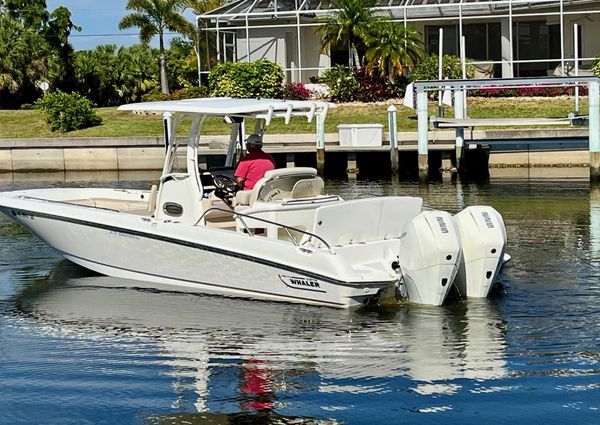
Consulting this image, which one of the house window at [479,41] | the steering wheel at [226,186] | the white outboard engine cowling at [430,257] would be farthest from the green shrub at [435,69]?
the white outboard engine cowling at [430,257]

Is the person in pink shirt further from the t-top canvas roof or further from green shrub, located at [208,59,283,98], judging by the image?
green shrub, located at [208,59,283,98]

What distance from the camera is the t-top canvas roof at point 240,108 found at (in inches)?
512

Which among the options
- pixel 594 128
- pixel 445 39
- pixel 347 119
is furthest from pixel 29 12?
pixel 594 128

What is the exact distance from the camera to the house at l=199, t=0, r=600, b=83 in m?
38.5

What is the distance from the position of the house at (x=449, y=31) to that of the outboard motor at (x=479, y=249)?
26.4m

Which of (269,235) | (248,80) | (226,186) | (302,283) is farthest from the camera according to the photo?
(248,80)

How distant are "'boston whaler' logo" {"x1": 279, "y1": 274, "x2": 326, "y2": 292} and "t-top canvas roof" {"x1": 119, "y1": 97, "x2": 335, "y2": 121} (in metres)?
1.91

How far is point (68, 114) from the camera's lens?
35781mm

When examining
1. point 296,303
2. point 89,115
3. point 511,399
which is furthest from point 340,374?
point 89,115

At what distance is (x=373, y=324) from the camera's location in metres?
11.2

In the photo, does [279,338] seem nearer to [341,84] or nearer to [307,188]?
[307,188]

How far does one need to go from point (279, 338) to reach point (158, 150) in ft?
68.0

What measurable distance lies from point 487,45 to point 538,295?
28.8 m

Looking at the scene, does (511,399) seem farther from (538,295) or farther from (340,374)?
(538,295)
